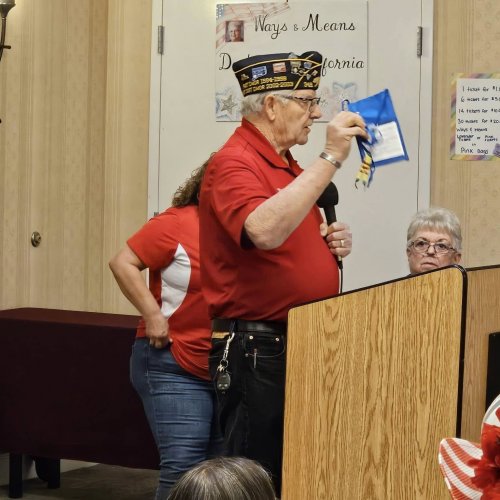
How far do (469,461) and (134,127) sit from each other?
4102 mm

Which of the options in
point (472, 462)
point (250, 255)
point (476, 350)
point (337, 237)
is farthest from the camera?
point (337, 237)

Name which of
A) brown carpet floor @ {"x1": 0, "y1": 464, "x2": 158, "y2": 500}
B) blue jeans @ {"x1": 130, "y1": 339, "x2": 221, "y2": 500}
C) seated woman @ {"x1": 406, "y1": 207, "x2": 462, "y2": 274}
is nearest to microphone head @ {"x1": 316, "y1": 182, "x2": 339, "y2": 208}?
seated woman @ {"x1": 406, "y1": 207, "x2": 462, "y2": 274}

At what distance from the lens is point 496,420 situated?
3.93 feet

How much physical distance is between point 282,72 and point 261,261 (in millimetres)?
490

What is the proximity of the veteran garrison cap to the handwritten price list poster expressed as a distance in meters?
2.27

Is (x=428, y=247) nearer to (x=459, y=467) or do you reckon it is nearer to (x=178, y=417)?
(x=178, y=417)

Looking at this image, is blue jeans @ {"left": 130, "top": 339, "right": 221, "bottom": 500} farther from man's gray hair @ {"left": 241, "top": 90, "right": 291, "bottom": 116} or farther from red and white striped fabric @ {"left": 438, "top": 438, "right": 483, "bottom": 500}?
red and white striped fabric @ {"left": 438, "top": 438, "right": 483, "bottom": 500}

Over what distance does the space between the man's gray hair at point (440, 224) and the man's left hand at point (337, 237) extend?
0.73m

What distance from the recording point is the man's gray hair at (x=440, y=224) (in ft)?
10.4

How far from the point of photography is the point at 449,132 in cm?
471

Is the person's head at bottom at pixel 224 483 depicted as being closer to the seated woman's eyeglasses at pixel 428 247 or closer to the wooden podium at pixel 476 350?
the wooden podium at pixel 476 350

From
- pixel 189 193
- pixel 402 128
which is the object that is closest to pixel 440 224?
pixel 189 193

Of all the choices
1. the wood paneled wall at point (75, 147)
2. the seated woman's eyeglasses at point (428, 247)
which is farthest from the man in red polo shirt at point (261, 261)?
the wood paneled wall at point (75, 147)

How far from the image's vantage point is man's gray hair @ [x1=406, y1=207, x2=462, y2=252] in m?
3.16
